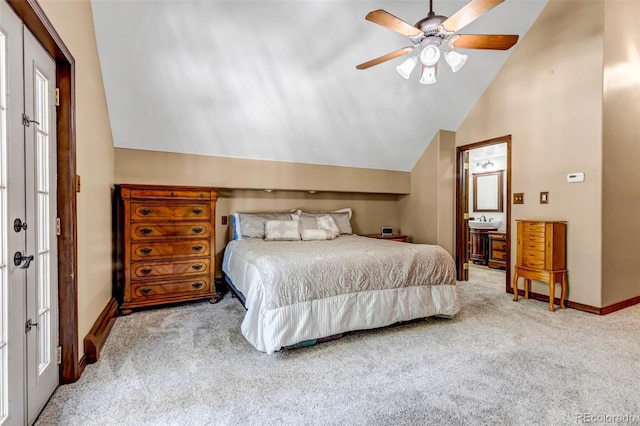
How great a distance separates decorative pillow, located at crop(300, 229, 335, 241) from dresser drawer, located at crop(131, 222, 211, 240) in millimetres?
1180

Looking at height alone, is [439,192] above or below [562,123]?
below

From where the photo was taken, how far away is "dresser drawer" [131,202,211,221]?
335 cm

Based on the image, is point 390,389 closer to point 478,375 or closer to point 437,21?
point 478,375

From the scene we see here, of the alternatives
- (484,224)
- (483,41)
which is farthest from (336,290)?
(484,224)

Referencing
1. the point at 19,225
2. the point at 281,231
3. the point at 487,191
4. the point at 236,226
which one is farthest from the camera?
the point at 487,191

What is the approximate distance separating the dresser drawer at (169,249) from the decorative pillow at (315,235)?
1196 mm

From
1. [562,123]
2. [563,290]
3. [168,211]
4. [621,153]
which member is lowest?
[563,290]

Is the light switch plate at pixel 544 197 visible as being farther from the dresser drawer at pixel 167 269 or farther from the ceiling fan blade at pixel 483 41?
the dresser drawer at pixel 167 269

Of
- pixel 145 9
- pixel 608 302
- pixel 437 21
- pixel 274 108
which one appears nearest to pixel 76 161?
pixel 145 9

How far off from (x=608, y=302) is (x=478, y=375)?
2407mm

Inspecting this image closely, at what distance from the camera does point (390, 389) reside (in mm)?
1900

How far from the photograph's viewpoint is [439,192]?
15.9ft

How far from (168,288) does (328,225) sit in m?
2.12

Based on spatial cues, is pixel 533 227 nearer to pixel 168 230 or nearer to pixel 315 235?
pixel 315 235
